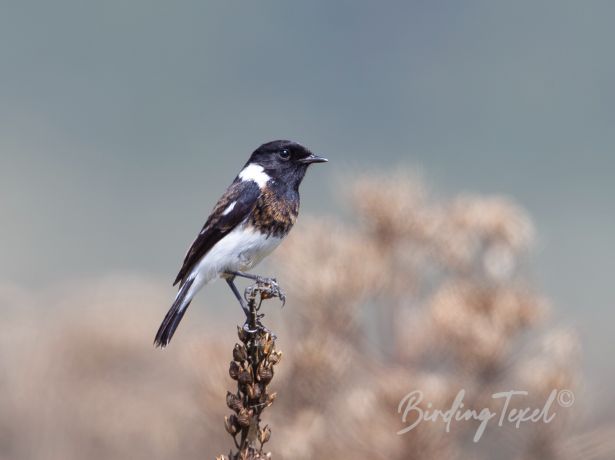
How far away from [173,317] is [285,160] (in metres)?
→ 1.20

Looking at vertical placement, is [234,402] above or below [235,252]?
below

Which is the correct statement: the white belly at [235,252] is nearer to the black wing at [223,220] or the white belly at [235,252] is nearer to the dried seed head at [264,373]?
the black wing at [223,220]

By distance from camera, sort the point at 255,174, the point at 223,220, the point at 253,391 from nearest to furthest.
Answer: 1. the point at 253,391
2. the point at 223,220
3. the point at 255,174

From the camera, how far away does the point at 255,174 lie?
287 inches

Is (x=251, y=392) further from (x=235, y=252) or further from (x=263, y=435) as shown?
(x=235, y=252)

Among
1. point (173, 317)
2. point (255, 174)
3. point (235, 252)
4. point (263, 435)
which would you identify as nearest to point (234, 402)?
point (263, 435)

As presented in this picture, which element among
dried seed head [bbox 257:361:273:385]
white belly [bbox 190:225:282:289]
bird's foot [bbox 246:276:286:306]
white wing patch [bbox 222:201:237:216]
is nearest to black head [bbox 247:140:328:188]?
white wing patch [bbox 222:201:237:216]

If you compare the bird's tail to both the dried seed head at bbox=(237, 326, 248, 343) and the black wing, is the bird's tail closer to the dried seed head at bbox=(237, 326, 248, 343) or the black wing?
the black wing

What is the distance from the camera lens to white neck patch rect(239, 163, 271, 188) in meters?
7.17

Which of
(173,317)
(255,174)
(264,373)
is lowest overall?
(264,373)

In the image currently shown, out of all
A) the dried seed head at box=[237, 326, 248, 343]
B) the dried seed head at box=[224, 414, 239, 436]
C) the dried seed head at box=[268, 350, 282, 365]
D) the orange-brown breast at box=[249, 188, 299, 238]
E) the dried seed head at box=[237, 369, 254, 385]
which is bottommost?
the dried seed head at box=[224, 414, 239, 436]

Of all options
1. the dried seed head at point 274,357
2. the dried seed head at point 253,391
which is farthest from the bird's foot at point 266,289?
the dried seed head at point 253,391

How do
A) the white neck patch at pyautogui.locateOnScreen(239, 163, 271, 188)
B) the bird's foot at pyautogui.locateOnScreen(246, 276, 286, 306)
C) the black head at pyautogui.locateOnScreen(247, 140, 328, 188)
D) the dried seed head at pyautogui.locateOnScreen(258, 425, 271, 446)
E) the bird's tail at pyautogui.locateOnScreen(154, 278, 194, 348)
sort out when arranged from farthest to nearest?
the black head at pyautogui.locateOnScreen(247, 140, 328, 188)
the white neck patch at pyautogui.locateOnScreen(239, 163, 271, 188)
the bird's tail at pyautogui.locateOnScreen(154, 278, 194, 348)
the bird's foot at pyautogui.locateOnScreen(246, 276, 286, 306)
the dried seed head at pyautogui.locateOnScreen(258, 425, 271, 446)

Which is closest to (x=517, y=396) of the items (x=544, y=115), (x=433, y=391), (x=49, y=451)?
(x=433, y=391)
